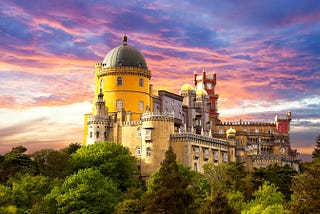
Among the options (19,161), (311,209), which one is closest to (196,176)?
(19,161)

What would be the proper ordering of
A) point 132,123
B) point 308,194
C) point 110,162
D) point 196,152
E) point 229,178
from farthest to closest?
1. point 132,123
2. point 196,152
3. point 110,162
4. point 229,178
5. point 308,194

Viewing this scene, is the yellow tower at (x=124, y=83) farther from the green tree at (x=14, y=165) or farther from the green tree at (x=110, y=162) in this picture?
the green tree at (x=14, y=165)

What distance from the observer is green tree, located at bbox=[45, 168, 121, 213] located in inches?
3029

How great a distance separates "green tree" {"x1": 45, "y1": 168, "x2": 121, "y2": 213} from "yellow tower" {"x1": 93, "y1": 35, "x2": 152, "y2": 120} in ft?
74.3

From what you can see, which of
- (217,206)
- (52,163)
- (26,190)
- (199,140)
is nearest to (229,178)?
(199,140)

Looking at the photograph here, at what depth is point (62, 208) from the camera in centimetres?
7600

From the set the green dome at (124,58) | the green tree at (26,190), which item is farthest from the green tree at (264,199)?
the green dome at (124,58)

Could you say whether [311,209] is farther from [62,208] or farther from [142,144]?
[142,144]

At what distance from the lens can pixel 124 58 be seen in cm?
10475

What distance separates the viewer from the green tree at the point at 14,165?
88312 mm

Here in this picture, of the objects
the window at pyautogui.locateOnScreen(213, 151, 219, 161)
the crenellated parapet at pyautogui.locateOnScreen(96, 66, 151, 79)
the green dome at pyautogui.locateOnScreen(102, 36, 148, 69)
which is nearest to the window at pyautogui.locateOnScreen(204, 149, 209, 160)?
the window at pyautogui.locateOnScreen(213, 151, 219, 161)

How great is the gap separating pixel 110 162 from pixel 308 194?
1614 inches

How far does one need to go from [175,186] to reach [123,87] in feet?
126

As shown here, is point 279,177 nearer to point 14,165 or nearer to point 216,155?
point 216,155
